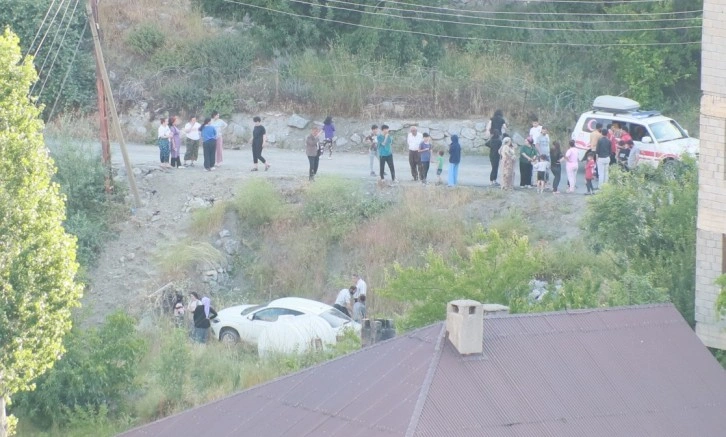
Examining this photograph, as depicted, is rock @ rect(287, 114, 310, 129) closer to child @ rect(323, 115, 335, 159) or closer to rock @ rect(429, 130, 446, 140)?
child @ rect(323, 115, 335, 159)

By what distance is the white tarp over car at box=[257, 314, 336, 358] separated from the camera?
2900 cm

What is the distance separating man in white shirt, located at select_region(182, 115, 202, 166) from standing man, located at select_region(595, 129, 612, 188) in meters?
9.57

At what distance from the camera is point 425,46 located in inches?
1729

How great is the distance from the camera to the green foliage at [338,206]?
35.3 m

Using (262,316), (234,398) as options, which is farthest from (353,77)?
(234,398)

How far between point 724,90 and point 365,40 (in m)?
20.0

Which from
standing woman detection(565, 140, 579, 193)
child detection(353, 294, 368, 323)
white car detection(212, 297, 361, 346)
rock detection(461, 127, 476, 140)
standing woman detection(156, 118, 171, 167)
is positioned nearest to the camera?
white car detection(212, 297, 361, 346)

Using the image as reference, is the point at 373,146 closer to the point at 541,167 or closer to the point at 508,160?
the point at 508,160

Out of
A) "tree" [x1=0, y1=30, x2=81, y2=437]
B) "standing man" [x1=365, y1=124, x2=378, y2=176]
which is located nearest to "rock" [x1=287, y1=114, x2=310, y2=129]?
"standing man" [x1=365, y1=124, x2=378, y2=176]

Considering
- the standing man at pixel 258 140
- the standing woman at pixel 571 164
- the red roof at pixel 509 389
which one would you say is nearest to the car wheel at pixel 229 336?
the standing man at pixel 258 140

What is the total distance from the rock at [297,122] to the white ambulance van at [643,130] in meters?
9.07

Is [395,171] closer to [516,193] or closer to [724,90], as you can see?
[516,193]

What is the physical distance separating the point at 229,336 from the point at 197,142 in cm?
750

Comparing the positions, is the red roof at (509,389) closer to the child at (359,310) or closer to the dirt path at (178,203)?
the child at (359,310)
